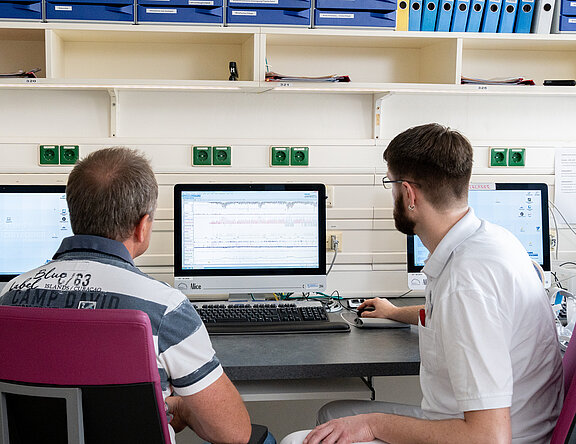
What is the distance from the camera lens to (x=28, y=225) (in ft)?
7.31

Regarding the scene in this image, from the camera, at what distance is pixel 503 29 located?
2387 millimetres

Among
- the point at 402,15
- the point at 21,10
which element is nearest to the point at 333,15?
the point at 402,15

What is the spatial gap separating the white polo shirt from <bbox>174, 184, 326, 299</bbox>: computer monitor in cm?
81

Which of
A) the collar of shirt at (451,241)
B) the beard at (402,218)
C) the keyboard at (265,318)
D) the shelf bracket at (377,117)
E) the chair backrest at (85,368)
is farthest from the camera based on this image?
the shelf bracket at (377,117)

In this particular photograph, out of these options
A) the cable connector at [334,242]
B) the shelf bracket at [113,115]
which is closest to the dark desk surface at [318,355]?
the cable connector at [334,242]

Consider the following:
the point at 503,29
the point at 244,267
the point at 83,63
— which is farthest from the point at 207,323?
the point at 503,29

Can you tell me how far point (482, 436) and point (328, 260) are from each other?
4.46 feet

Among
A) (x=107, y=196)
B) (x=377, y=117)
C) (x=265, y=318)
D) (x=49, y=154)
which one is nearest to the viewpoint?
(x=107, y=196)

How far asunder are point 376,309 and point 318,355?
0.41 m

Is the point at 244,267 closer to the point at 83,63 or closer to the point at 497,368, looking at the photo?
the point at 83,63

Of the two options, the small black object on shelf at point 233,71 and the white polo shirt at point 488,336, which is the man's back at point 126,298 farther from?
the small black object on shelf at point 233,71

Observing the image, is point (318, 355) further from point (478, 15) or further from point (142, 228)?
point (478, 15)

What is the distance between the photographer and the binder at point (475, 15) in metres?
2.36

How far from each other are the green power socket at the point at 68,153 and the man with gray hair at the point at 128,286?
1.17 metres
